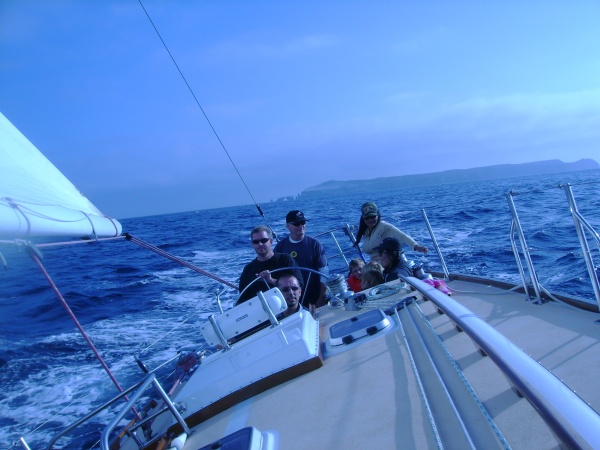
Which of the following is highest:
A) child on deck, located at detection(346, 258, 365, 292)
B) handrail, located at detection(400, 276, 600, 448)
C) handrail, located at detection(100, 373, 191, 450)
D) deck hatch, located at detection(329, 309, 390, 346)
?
handrail, located at detection(100, 373, 191, 450)

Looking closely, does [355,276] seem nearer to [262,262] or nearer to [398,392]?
[262,262]

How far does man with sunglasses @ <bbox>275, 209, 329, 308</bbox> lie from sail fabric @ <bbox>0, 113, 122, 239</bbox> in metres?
1.96

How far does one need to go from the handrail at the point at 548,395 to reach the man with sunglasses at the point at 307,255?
2913mm

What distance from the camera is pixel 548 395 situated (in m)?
1.21

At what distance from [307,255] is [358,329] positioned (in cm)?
200

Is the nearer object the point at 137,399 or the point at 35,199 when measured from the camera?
the point at 137,399

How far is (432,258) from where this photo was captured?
28.6 ft

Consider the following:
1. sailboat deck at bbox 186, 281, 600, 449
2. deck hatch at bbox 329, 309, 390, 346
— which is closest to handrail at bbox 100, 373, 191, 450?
sailboat deck at bbox 186, 281, 600, 449

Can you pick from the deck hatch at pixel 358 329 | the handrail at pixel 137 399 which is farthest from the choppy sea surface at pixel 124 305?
the deck hatch at pixel 358 329

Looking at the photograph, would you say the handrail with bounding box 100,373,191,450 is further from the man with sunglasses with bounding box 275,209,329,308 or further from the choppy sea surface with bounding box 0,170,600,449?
the man with sunglasses with bounding box 275,209,329,308

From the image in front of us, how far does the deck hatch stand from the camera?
2705 mm

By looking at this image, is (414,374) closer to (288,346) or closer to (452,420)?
(452,420)

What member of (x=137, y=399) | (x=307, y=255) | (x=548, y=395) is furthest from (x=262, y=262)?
(x=548, y=395)

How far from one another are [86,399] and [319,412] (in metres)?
4.01
